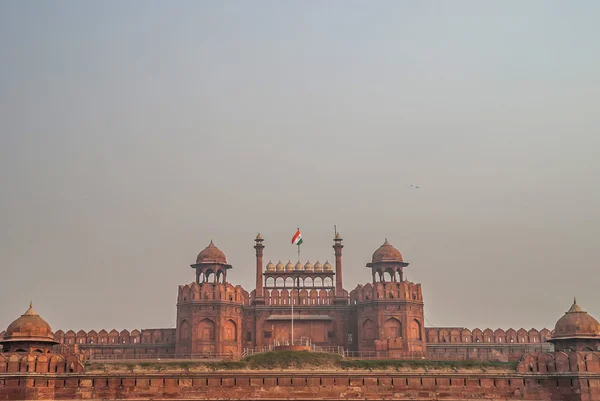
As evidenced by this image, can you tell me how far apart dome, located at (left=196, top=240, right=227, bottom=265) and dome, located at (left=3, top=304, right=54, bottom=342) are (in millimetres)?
14844

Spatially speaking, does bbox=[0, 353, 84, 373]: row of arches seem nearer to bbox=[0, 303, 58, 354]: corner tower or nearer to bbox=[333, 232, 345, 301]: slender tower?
bbox=[0, 303, 58, 354]: corner tower

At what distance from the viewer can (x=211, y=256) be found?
208ft

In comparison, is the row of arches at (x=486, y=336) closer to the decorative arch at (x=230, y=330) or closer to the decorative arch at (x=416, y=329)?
the decorative arch at (x=416, y=329)

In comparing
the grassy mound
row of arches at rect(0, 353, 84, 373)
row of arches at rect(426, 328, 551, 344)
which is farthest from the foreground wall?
row of arches at rect(426, 328, 551, 344)

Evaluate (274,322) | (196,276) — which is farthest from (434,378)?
(196,276)

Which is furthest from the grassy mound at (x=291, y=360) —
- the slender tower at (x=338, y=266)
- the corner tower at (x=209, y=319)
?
the slender tower at (x=338, y=266)

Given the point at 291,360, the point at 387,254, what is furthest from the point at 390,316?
the point at 291,360

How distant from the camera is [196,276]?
6369cm

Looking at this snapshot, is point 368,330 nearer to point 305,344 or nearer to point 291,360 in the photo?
point 305,344

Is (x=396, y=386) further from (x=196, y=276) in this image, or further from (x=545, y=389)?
(x=196, y=276)

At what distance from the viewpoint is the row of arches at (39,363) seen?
48.5 meters

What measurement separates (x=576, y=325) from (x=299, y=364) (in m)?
17.8

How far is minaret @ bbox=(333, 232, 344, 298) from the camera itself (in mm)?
64188

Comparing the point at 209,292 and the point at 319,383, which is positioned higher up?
the point at 209,292
